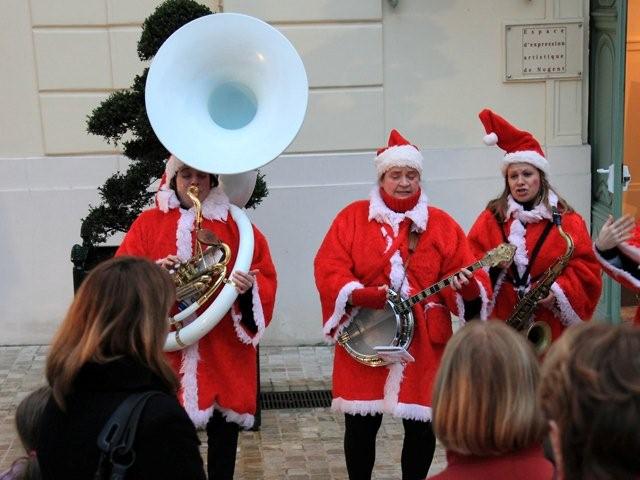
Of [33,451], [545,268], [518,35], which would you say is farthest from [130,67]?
[33,451]

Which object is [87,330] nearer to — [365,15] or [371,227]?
[371,227]

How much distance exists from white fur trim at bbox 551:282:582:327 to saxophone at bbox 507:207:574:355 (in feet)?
0.12

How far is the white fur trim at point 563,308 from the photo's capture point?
4.50 meters

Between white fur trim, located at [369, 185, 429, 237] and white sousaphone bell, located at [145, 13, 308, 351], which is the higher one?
white sousaphone bell, located at [145, 13, 308, 351]

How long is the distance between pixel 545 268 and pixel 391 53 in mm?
2760

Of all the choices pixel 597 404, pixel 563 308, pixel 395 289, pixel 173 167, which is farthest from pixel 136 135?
pixel 597 404

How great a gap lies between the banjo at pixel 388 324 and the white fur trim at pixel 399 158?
514 mm

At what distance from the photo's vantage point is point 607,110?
6.89m

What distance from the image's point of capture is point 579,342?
6.84ft

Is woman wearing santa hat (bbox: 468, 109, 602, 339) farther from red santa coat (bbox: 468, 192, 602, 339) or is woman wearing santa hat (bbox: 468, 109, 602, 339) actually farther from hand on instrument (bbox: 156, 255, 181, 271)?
hand on instrument (bbox: 156, 255, 181, 271)

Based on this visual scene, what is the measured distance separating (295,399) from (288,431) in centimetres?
54

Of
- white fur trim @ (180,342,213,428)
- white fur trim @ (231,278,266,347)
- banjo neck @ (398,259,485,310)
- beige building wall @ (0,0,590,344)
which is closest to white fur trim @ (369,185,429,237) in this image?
banjo neck @ (398,259,485,310)

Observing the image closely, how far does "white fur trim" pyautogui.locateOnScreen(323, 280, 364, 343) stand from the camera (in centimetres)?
435

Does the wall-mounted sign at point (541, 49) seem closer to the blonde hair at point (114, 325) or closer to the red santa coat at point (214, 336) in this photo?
the red santa coat at point (214, 336)
